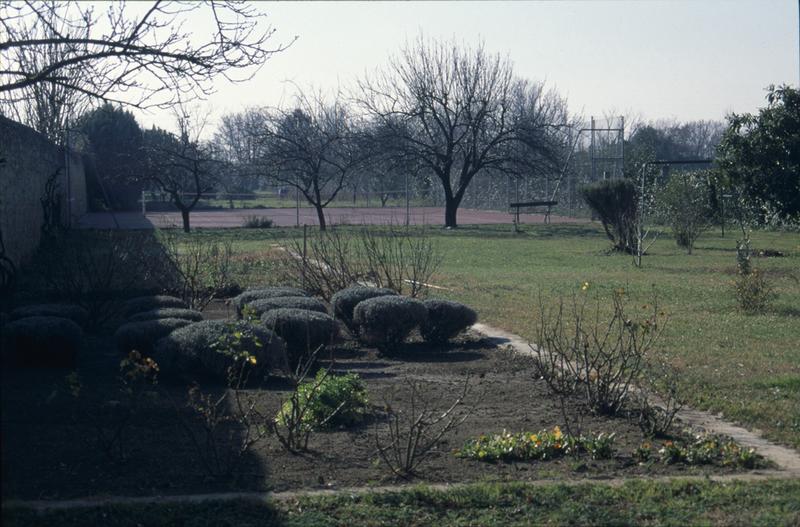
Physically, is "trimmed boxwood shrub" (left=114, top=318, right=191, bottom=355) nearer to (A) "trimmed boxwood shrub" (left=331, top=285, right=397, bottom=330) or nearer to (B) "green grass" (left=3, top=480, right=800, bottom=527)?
(A) "trimmed boxwood shrub" (left=331, top=285, right=397, bottom=330)

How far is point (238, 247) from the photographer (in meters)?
28.6

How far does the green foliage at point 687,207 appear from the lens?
1160 inches

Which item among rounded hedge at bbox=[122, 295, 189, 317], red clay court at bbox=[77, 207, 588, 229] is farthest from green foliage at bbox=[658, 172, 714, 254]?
rounded hedge at bbox=[122, 295, 189, 317]

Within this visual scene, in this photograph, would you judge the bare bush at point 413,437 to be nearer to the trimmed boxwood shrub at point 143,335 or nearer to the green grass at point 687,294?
the green grass at point 687,294

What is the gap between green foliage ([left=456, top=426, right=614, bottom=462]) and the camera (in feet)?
21.2

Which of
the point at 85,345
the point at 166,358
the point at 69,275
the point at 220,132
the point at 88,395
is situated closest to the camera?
the point at 88,395

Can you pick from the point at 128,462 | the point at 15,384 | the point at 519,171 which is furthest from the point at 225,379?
the point at 519,171

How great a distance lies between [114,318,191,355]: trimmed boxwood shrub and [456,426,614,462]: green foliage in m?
4.07

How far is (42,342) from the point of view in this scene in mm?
9422

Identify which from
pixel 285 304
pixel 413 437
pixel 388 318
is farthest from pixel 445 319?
pixel 413 437

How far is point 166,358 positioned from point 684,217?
79.3 feet

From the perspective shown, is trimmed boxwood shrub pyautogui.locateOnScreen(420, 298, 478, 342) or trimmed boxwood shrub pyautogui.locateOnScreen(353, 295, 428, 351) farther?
trimmed boxwood shrub pyautogui.locateOnScreen(420, 298, 478, 342)

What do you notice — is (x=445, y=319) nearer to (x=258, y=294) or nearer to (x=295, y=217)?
(x=258, y=294)

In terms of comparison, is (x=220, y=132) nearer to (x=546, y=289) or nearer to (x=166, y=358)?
(x=546, y=289)
